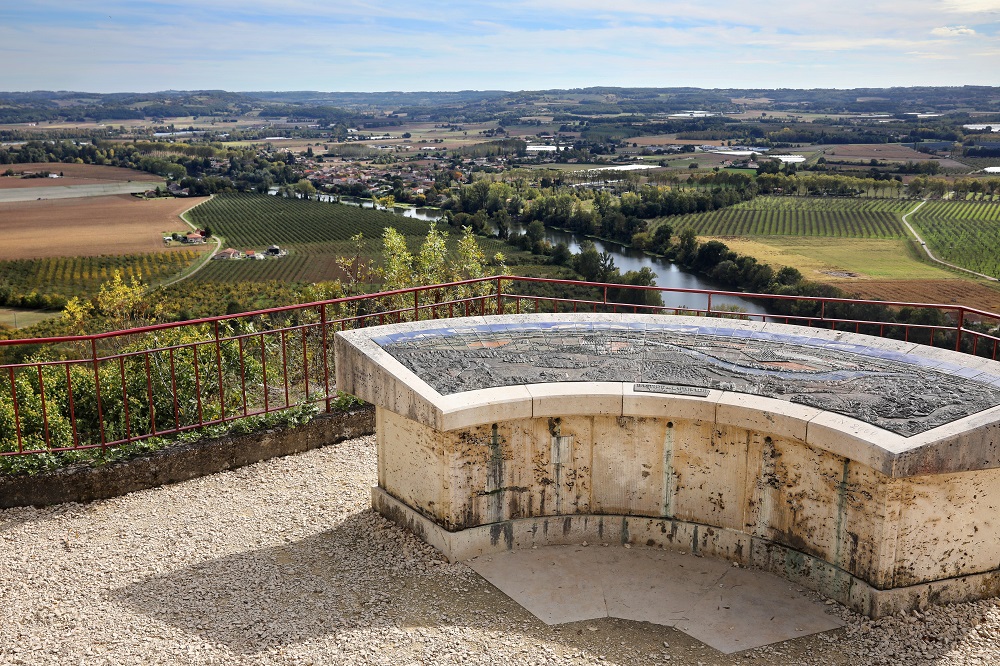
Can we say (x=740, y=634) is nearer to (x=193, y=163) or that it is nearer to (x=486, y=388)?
(x=486, y=388)

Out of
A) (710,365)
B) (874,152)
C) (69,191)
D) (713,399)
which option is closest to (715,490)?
(713,399)

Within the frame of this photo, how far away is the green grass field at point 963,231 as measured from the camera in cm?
7062

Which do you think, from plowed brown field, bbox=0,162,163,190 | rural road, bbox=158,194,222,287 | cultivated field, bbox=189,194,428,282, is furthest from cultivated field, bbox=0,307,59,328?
plowed brown field, bbox=0,162,163,190

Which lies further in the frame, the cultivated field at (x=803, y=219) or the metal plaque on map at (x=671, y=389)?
the cultivated field at (x=803, y=219)

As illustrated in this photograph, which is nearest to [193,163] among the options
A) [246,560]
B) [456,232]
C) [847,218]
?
[456,232]

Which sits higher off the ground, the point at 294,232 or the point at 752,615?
the point at 752,615

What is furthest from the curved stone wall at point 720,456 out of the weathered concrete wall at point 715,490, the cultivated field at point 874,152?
the cultivated field at point 874,152

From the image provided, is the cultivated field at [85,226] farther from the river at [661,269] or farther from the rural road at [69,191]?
the river at [661,269]

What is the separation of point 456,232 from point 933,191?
5960 centimetres

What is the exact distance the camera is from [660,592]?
5949 millimetres

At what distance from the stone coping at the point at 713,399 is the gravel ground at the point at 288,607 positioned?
3.61 ft

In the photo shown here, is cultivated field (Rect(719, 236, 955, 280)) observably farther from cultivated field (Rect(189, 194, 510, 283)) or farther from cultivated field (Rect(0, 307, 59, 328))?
cultivated field (Rect(0, 307, 59, 328))

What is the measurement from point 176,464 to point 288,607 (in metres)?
2.44

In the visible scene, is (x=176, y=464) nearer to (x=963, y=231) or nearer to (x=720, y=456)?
(x=720, y=456)
